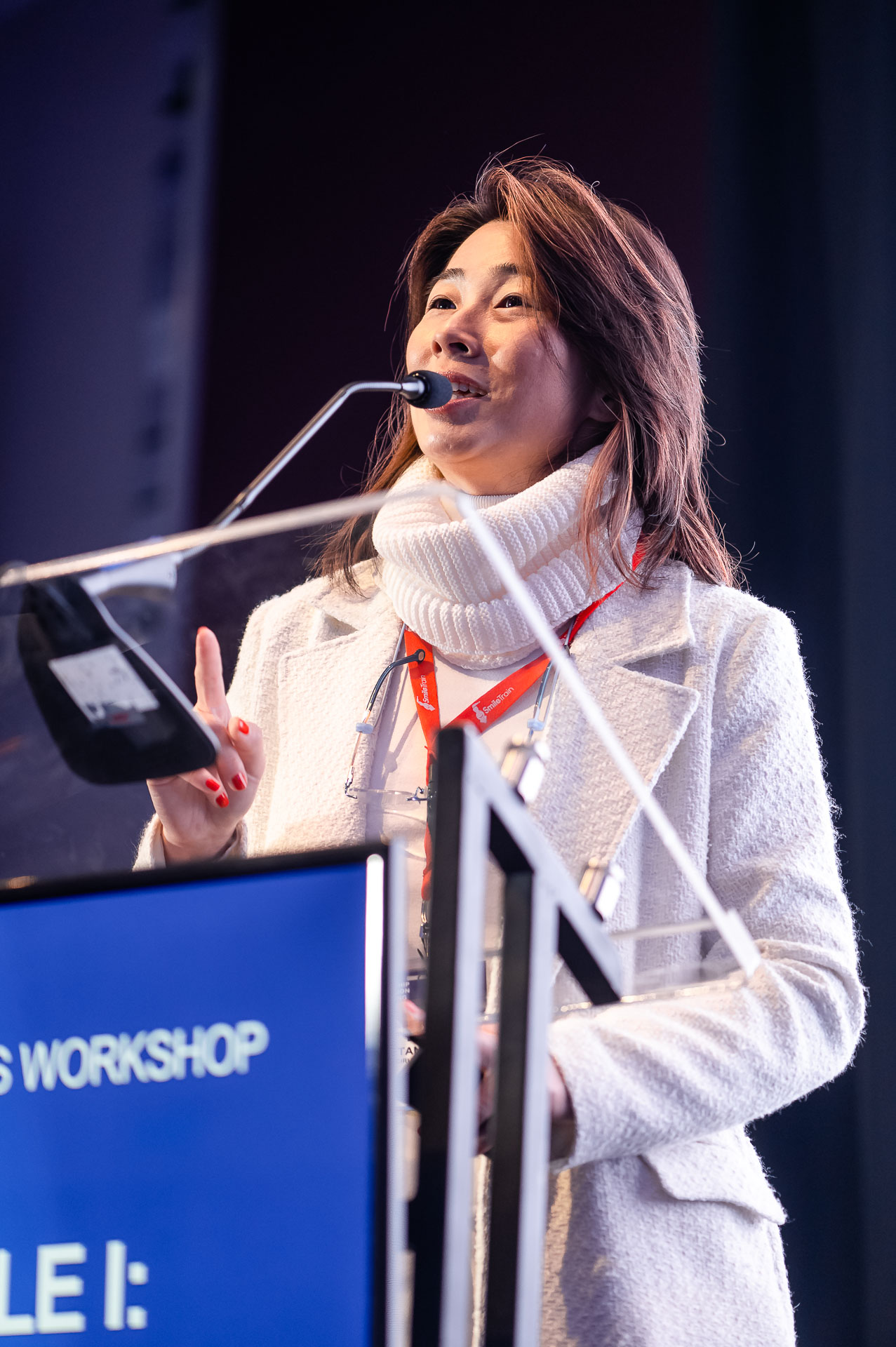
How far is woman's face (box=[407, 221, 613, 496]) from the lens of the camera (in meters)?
1.33

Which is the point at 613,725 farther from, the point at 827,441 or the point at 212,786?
the point at 827,441

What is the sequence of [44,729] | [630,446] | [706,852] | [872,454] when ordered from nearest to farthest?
[44,729] → [706,852] → [630,446] → [872,454]

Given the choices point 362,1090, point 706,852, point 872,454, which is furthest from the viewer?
point 872,454

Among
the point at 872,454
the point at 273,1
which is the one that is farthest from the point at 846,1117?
the point at 273,1

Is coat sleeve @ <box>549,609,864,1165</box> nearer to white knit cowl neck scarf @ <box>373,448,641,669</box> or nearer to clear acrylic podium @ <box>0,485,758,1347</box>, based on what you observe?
clear acrylic podium @ <box>0,485,758,1347</box>

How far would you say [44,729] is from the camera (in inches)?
27.6

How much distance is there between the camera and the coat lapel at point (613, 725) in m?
1.07

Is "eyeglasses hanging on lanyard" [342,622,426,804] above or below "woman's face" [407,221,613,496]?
below

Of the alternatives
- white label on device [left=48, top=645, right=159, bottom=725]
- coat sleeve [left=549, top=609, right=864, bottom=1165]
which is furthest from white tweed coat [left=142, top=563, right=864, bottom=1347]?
white label on device [left=48, top=645, right=159, bottom=725]

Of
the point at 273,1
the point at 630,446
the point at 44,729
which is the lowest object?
the point at 44,729

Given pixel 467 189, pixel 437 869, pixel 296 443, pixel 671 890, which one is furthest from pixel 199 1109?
pixel 467 189

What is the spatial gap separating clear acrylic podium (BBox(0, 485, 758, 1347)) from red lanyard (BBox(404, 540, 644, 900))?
1.30 feet

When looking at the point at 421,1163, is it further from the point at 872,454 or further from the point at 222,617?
the point at 872,454

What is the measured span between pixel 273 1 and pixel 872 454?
1.71m
